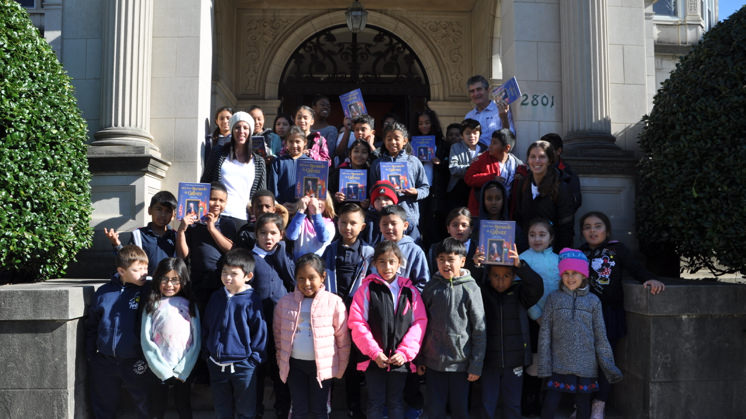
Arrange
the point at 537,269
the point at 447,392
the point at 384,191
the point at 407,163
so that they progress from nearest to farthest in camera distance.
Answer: the point at 447,392 → the point at 537,269 → the point at 384,191 → the point at 407,163

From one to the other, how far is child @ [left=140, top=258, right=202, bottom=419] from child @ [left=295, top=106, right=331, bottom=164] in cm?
243

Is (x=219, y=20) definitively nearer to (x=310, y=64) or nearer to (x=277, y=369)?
(x=310, y=64)

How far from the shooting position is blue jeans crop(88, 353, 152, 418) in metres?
4.73

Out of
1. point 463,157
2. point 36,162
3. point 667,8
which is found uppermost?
point 667,8

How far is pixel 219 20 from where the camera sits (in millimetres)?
11164

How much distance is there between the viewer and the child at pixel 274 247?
16.6 feet

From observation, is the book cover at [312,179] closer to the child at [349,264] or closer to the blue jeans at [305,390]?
the child at [349,264]

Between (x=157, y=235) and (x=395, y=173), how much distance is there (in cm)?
230

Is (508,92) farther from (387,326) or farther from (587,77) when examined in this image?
(387,326)

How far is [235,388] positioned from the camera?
463 cm

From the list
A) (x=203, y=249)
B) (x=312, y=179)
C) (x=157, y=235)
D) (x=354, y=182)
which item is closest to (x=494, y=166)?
(x=354, y=182)

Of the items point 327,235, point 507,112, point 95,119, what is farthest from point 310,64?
point 327,235

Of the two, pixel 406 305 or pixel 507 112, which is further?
pixel 507 112

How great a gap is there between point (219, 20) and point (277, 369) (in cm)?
813
